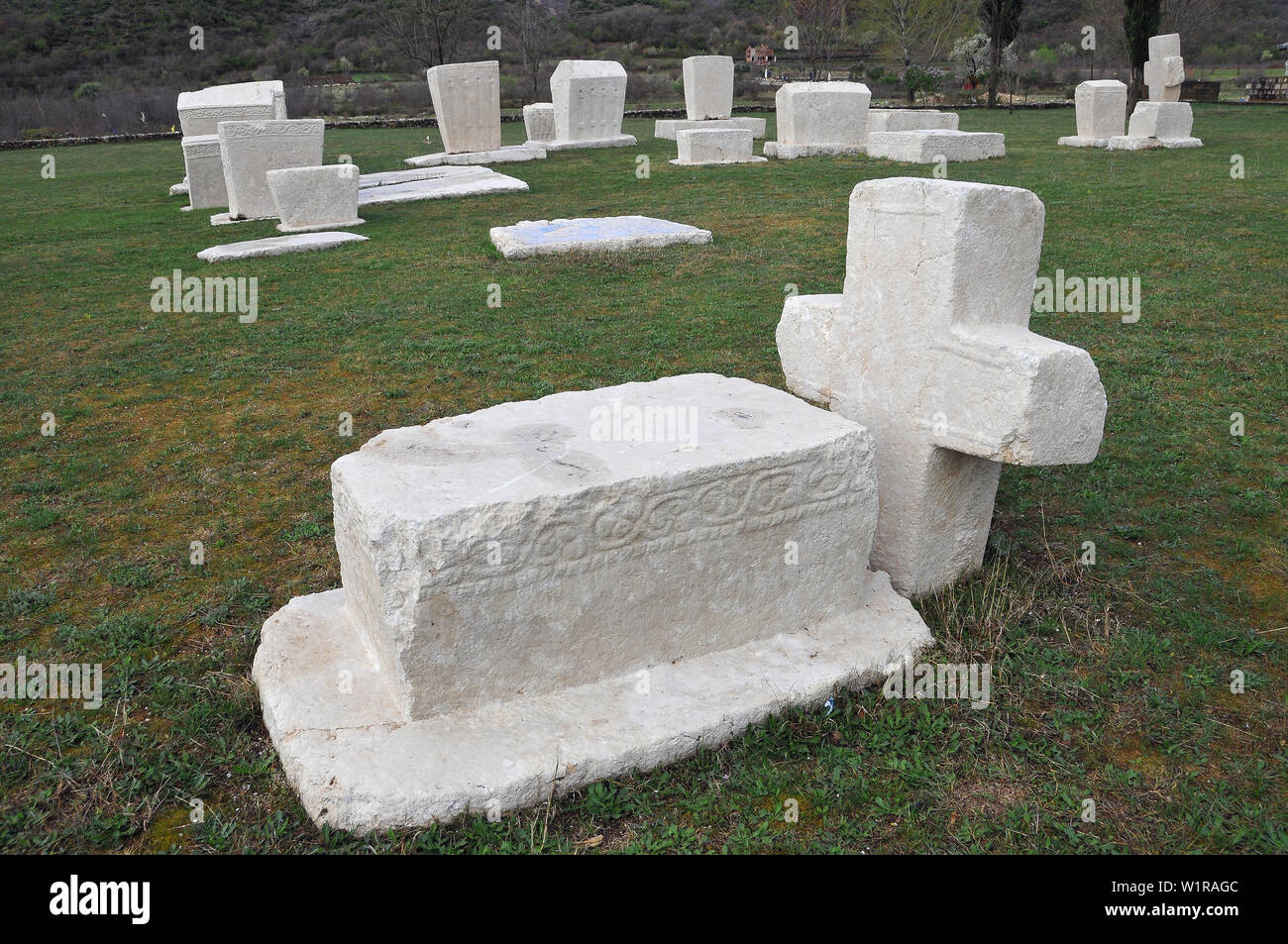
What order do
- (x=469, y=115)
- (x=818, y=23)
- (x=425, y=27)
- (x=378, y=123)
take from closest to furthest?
(x=469, y=115) → (x=378, y=123) → (x=425, y=27) → (x=818, y=23)

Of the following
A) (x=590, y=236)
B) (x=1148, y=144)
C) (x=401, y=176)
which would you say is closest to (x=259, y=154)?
(x=401, y=176)

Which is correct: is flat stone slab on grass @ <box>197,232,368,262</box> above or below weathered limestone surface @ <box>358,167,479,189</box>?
below

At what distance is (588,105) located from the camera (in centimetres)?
1727

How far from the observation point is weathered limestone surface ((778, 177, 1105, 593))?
3000 millimetres

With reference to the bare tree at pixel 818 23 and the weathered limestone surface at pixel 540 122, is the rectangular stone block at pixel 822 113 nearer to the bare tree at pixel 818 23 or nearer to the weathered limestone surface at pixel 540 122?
the weathered limestone surface at pixel 540 122

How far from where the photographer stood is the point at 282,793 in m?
2.65

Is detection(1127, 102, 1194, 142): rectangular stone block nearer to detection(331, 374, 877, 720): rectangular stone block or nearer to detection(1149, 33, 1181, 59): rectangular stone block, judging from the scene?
detection(1149, 33, 1181, 59): rectangular stone block

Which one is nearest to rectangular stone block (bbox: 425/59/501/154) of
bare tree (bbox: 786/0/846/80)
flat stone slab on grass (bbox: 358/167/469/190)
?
flat stone slab on grass (bbox: 358/167/469/190)

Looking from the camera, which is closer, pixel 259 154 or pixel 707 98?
pixel 259 154

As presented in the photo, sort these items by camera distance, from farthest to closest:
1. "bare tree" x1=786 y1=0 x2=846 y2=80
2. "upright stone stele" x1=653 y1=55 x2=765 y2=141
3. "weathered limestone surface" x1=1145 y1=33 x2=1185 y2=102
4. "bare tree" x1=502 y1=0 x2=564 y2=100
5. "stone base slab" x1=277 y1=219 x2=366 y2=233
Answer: "bare tree" x1=786 y1=0 x2=846 y2=80, "bare tree" x1=502 y1=0 x2=564 y2=100, "upright stone stele" x1=653 y1=55 x2=765 y2=141, "weathered limestone surface" x1=1145 y1=33 x2=1185 y2=102, "stone base slab" x1=277 y1=219 x2=366 y2=233

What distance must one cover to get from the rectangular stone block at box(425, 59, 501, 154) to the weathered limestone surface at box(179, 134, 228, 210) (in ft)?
13.6

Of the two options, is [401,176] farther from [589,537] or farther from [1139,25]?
[1139,25]

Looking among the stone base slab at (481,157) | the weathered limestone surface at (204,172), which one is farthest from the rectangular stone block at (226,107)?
the stone base slab at (481,157)

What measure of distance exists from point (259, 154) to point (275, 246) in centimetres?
226
